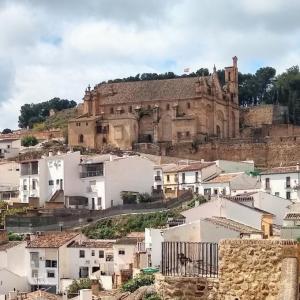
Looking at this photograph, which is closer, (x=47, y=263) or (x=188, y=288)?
(x=188, y=288)

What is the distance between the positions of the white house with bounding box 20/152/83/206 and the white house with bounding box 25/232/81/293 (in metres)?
18.8

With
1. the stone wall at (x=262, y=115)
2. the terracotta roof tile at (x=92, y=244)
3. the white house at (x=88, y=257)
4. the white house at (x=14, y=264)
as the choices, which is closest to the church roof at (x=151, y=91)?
the stone wall at (x=262, y=115)

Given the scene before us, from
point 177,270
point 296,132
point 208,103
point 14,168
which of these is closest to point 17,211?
point 14,168

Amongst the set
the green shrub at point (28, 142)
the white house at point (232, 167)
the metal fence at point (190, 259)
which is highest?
the green shrub at point (28, 142)

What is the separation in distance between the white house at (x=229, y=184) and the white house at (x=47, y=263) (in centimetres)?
1466

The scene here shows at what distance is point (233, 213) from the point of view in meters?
34.2

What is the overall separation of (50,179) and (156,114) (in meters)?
28.2

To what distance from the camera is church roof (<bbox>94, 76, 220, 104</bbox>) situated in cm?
9200

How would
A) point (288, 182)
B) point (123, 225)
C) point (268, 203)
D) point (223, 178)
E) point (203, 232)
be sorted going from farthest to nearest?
point (223, 178) → point (288, 182) → point (123, 225) → point (268, 203) → point (203, 232)

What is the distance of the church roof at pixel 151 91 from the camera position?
92.0m

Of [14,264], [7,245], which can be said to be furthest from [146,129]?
[14,264]

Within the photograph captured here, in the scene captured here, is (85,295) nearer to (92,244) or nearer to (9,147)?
(92,244)

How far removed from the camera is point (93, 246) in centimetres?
4369

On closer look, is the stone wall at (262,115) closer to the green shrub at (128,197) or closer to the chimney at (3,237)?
the green shrub at (128,197)
